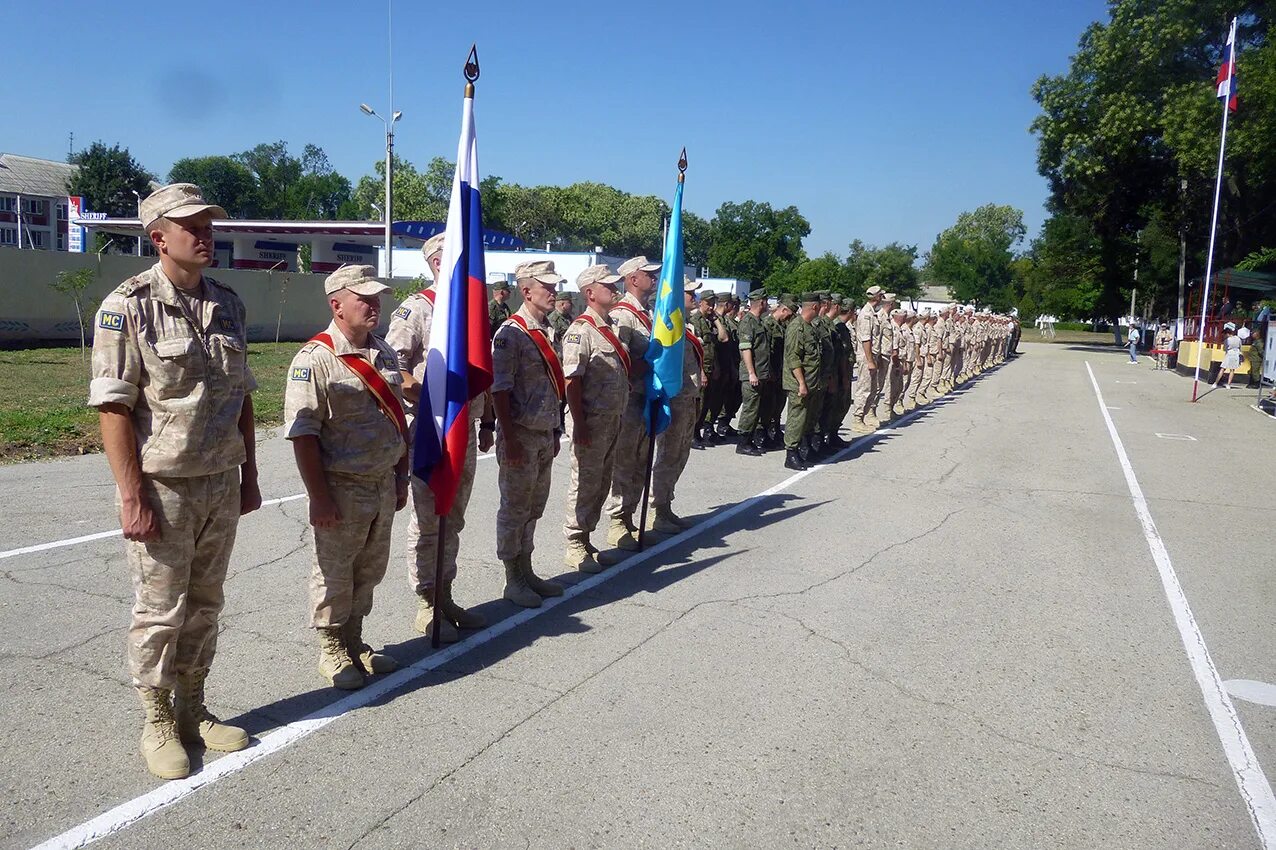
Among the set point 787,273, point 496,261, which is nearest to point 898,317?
point 496,261

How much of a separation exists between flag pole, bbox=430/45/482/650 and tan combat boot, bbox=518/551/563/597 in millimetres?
729

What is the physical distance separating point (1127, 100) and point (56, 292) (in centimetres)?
4015

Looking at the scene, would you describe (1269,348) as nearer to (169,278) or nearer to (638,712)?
(638,712)

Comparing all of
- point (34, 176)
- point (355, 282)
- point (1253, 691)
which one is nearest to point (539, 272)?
point (355, 282)

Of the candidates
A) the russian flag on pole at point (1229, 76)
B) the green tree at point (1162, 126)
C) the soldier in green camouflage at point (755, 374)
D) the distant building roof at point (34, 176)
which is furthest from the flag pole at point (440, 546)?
the distant building roof at point (34, 176)

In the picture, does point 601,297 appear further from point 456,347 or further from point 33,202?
point 33,202

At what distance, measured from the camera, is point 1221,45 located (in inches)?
1549

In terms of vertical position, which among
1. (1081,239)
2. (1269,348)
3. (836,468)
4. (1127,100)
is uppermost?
(1127,100)

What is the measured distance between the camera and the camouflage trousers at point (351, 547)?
4230 mm

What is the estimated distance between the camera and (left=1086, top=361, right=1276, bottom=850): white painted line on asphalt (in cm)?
371

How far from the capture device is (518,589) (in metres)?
5.75

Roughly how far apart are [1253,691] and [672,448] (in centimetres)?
426

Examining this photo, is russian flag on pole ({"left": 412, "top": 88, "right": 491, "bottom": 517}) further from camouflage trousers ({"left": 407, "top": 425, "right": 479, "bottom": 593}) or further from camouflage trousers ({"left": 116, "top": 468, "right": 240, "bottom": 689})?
camouflage trousers ({"left": 116, "top": 468, "right": 240, "bottom": 689})

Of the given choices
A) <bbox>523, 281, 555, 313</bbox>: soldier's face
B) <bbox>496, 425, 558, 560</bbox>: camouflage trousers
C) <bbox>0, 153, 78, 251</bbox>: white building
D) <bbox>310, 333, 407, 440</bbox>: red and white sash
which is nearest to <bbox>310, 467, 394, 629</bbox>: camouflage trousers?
<bbox>310, 333, 407, 440</bbox>: red and white sash
